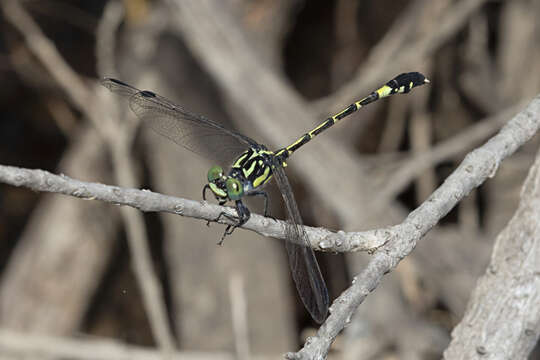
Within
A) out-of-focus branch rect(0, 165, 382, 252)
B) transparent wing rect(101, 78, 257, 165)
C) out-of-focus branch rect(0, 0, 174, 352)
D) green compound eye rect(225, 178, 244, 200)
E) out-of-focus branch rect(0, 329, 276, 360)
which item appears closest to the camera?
out-of-focus branch rect(0, 165, 382, 252)

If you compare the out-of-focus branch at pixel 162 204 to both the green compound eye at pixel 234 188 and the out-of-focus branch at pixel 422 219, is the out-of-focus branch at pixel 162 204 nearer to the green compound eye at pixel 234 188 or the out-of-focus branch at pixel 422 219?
the out-of-focus branch at pixel 422 219

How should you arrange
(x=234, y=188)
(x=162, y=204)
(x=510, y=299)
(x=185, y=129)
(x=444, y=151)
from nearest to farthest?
(x=162, y=204)
(x=510, y=299)
(x=234, y=188)
(x=185, y=129)
(x=444, y=151)

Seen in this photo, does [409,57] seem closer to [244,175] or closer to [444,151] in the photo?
[444,151]

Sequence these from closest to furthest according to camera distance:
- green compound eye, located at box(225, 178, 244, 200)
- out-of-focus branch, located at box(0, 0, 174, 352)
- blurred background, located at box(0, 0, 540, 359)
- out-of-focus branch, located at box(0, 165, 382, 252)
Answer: out-of-focus branch, located at box(0, 165, 382, 252) < green compound eye, located at box(225, 178, 244, 200) < out-of-focus branch, located at box(0, 0, 174, 352) < blurred background, located at box(0, 0, 540, 359)

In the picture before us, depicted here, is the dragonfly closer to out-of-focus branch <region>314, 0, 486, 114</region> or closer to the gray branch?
the gray branch

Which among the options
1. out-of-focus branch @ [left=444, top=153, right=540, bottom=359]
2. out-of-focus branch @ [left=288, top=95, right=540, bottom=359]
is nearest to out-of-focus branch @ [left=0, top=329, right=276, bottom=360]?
out-of-focus branch @ [left=444, top=153, right=540, bottom=359]

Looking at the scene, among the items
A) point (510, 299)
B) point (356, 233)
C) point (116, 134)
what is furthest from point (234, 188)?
point (116, 134)
